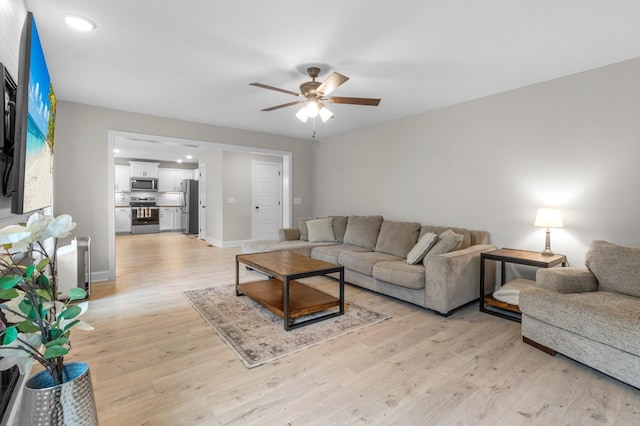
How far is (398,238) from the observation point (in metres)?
4.29

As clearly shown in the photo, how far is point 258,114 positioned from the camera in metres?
4.64

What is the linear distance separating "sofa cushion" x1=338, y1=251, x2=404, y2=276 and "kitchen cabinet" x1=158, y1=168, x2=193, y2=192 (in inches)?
312

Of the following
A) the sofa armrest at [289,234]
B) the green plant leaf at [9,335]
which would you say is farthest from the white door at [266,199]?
the green plant leaf at [9,335]

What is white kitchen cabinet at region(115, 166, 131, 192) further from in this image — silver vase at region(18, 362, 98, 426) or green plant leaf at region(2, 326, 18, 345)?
green plant leaf at region(2, 326, 18, 345)

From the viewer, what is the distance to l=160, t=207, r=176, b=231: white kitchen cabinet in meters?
9.95

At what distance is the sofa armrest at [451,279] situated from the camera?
3064mm

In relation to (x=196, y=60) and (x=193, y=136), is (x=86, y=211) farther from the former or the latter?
(x=196, y=60)

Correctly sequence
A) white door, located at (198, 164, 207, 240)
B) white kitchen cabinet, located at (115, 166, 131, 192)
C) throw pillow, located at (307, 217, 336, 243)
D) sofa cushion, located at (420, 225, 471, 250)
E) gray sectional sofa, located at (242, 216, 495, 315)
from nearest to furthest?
1. gray sectional sofa, located at (242, 216, 495, 315)
2. sofa cushion, located at (420, 225, 471, 250)
3. throw pillow, located at (307, 217, 336, 243)
4. white door, located at (198, 164, 207, 240)
5. white kitchen cabinet, located at (115, 166, 131, 192)

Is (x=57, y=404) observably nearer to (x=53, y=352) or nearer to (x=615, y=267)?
(x=53, y=352)

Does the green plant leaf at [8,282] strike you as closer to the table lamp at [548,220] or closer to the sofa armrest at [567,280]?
the sofa armrest at [567,280]

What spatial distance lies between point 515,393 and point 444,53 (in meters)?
2.65

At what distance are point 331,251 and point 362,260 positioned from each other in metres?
0.70

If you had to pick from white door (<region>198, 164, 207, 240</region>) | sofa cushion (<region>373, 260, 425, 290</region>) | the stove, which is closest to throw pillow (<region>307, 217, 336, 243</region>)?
sofa cushion (<region>373, 260, 425, 290</region>)

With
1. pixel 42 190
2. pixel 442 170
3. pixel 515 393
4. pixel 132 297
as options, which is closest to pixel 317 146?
pixel 442 170
